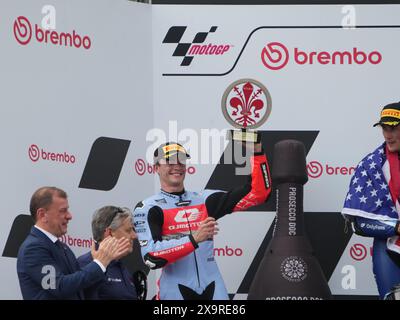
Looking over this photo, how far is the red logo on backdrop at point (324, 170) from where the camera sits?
731 cm

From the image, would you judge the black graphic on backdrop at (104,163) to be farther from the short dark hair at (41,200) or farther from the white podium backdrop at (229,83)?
the short dark hair at (41,200)

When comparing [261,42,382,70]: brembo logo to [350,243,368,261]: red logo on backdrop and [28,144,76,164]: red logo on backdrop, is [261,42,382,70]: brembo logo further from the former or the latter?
[28,144,76,164]: red logo on backdrop

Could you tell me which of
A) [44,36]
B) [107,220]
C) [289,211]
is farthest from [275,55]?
[107,220]

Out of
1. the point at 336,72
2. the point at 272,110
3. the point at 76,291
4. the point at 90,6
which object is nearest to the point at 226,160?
the point at 272,110

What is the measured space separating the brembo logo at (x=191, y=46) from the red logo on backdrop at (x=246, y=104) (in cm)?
27

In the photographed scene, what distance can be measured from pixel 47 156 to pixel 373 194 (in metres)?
2.06

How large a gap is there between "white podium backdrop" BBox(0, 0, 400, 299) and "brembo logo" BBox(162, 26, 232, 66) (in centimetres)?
1

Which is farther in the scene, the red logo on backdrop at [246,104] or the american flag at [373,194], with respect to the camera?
the red logo on backdrop at [246,104]

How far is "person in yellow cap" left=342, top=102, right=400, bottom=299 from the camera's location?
A: 6348 mm

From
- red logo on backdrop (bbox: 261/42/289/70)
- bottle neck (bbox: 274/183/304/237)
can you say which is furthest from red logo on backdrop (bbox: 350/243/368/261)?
red logo on backdrop (bbox: 261/42/289/70)

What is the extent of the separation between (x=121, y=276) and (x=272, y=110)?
1923mm

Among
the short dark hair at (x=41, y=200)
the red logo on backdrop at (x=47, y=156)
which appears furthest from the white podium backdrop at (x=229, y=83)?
the short dark hair at (x=41, y=200)

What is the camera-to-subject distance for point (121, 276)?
19.9 ft
